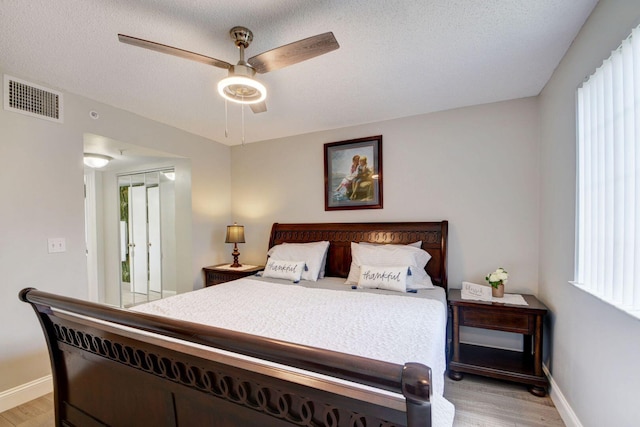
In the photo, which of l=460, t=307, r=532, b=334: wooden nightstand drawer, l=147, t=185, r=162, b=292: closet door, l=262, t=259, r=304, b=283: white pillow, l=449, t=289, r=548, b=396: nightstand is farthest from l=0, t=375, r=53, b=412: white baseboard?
l=460, t=307, r=532, b=334: wooden nightstand drawer

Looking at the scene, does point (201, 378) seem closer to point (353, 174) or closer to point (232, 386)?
point (232, 386)

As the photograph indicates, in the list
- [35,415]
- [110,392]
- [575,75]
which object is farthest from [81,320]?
[575,75]

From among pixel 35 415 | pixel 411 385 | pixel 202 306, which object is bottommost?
pixel 35 415

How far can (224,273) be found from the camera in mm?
3617

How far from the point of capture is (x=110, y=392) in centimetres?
140

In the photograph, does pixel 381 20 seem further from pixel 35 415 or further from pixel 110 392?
pixel 35 415

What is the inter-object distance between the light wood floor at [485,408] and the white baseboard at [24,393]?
4 cm

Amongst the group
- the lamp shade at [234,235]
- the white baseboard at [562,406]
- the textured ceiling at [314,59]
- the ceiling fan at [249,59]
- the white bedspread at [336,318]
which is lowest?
the white baseboard at [562,406]

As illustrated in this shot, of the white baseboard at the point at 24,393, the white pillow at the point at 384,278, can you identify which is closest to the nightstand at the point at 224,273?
the white pillow at the point at 384,278

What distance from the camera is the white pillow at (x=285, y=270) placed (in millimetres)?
2975

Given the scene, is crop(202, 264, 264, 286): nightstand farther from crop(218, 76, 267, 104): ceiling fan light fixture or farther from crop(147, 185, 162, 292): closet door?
crop(218, 76, 267, 104): ceiling fan light fixture

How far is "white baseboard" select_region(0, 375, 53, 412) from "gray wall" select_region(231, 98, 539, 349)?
2.88 m

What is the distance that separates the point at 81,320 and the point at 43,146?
5.97 feet

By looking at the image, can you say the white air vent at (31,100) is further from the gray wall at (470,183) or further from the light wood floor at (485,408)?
the gray wall at (470,183)
